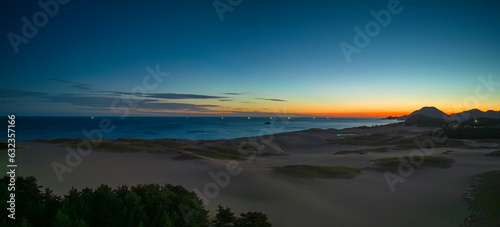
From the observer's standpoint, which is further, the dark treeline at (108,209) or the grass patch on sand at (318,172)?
the grass patch on sand at (318,172)

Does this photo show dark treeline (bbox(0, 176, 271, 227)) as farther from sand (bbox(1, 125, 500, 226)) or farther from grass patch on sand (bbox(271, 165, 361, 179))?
grass patch on sand (bbox(271, 165, 361, 179))

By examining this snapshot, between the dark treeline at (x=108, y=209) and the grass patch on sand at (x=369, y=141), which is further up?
the dark treeline at (x=108, y=209)

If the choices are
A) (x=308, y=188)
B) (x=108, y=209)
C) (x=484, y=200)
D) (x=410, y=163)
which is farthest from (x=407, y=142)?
(x=108, y=209)

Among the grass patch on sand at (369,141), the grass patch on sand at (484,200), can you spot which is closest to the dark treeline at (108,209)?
the grass patch on sand at (484,200)

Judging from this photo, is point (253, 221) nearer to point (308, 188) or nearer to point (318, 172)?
point (308, 188)

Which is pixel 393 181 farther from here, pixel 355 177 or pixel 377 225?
pixel 377 225

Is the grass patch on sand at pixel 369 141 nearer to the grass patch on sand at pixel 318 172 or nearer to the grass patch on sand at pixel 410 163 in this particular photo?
the grass patch on sand at pixel 410 163

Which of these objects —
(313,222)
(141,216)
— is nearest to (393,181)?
(313,222)
